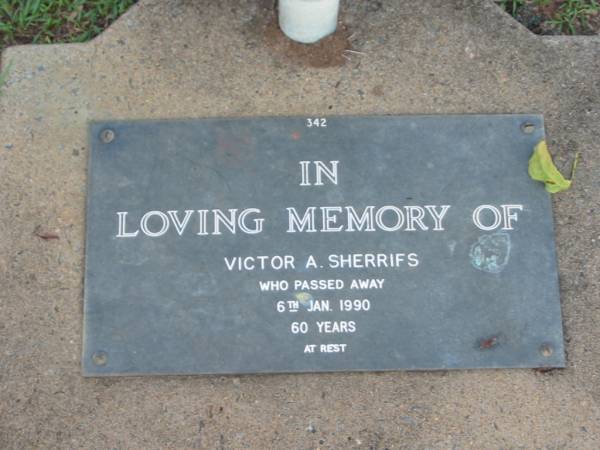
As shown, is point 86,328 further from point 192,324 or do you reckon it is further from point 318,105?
point 318,105

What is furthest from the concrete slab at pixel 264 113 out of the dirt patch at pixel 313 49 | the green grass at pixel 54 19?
the green grass at pixel 54 19

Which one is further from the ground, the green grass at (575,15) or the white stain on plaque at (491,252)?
the green grass at (575,15)

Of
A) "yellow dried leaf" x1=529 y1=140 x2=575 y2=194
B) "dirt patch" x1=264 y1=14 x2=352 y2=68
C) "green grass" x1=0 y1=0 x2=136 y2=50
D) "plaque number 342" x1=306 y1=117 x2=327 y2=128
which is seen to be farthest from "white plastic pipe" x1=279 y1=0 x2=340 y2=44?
"yellow dried leaf" x1=529 y1=140 x2=575 y2=194

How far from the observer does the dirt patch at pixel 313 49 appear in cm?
219

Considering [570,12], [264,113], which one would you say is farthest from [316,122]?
[570,12]

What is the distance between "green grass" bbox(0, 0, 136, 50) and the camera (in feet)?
7.54

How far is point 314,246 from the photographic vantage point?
2.04 m

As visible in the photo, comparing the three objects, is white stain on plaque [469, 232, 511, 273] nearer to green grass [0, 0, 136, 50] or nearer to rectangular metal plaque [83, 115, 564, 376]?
rectangular metal plaque [83, 115, 564, 376]

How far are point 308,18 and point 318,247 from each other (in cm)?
76

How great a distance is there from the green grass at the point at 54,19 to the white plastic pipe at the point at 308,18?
2.07ft

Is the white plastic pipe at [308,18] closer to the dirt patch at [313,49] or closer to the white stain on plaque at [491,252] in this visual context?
the dirt patch at [313,49]

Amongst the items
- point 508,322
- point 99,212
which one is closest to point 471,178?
point 508,322

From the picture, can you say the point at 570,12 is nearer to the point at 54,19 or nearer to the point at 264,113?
the point at 264,113

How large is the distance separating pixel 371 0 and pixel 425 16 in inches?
7.9
